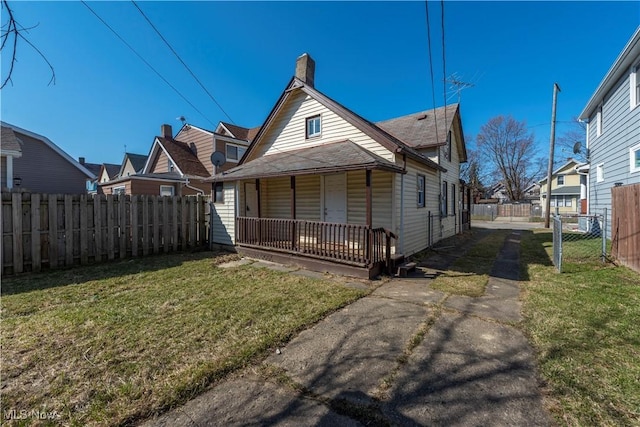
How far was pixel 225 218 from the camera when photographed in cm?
998

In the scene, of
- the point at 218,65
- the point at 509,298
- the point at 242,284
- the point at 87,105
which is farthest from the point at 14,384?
the point at 218,65

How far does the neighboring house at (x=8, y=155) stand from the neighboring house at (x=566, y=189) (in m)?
47.4

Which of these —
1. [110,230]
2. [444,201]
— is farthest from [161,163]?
[444,201]

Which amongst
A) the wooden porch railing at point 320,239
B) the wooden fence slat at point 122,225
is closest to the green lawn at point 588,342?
the wooden porch railing at point 320,239

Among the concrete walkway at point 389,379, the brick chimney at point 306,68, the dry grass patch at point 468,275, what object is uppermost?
the brick chimney at point 306,68

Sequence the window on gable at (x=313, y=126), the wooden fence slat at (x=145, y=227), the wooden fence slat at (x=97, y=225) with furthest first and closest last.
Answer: the window on gable at (x=313, y=126) → the wooden fence slat at (x=145, y=227) → the wooden fence slat at (x=97, y=225)

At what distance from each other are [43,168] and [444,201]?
21.1 metres

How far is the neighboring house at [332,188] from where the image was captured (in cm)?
692

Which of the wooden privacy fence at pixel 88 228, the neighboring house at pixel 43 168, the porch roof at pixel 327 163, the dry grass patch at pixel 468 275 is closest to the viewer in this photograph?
the dry grass patch at pixel 468 275

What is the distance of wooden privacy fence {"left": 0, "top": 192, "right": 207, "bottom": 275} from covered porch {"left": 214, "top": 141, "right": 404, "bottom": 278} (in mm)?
1929

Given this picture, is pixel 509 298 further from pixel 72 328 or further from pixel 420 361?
pixel 72 328

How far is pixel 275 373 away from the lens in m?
2.69

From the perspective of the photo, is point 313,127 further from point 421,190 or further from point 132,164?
point 132,164

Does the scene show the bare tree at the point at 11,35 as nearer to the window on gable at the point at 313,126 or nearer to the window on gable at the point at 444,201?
the window on gable at the point at 313,126
